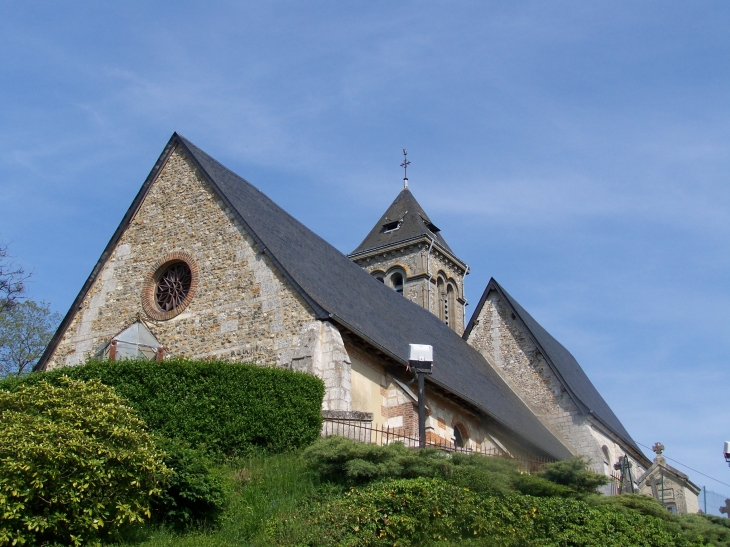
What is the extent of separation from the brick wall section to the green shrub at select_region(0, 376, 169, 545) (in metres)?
5.60

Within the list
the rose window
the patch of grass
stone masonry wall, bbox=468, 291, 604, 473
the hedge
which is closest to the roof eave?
the hedge

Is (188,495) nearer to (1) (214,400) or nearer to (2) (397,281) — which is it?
(1) (214,400)

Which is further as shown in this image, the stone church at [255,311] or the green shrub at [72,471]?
the stone church at [255,311]

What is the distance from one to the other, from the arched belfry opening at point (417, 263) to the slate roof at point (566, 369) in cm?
543

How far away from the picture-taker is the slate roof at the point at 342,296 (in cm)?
1739

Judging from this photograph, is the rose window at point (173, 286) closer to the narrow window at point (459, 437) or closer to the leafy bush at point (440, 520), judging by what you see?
the narrow window at point (459, 437)

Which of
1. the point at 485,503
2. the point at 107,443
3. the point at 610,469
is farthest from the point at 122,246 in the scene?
the point at 610,469

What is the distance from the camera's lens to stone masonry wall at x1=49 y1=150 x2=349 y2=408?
53.7 ft

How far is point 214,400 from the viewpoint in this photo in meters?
14.3

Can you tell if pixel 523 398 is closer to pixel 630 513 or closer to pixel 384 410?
pixel 384 410

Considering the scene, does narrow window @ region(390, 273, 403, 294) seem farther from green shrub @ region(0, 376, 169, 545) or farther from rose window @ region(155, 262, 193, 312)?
green shrub @ region(0, 376, 169, 545)

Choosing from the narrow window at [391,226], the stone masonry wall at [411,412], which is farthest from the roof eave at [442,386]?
the narrow window at [391,226]

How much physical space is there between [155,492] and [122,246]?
9.06m

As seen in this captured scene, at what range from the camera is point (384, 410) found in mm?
17609
